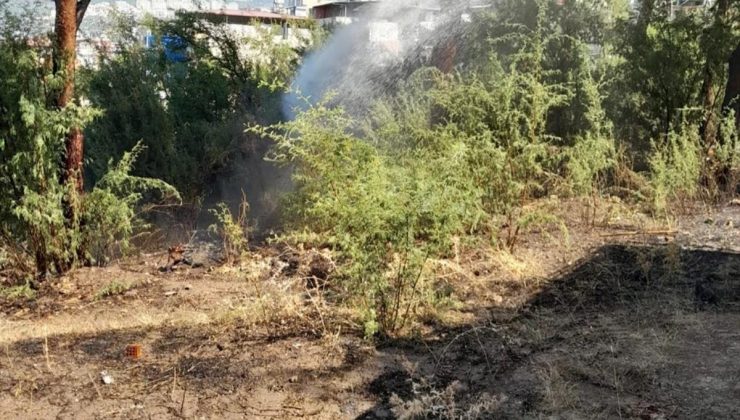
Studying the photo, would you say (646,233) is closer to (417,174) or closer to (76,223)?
(417,174)

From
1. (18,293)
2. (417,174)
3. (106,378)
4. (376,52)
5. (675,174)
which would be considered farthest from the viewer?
(376,52)

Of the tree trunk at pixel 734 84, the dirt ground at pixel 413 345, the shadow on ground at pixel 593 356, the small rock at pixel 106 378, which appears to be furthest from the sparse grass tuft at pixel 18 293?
the tree trunk at pixel 734 84

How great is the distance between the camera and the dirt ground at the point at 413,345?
10.9 ft

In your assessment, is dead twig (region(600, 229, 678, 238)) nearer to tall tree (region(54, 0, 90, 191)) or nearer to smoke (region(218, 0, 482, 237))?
smoke (region(218, 0, 482, 237))

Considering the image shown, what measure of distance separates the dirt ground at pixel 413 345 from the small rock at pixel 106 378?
1 centimetres

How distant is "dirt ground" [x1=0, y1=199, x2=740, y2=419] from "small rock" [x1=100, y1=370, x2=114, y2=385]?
1 cm

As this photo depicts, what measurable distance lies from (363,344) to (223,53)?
8.40 metres

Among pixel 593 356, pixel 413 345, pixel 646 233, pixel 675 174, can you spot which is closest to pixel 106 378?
pixel 413 345

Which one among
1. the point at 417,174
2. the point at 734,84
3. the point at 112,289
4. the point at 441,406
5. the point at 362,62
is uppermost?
the point at 362,62

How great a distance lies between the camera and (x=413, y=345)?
13.0 feet

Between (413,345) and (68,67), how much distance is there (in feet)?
11.2

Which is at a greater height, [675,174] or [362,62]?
[362,62]

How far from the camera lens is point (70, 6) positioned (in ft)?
18.0

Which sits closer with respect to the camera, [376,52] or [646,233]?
[646,233]
